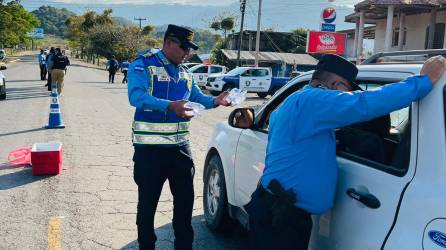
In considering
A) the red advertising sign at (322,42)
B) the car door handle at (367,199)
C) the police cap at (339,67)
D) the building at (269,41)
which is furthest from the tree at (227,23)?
the car door handle at (367,199)

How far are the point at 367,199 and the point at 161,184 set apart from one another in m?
1.77

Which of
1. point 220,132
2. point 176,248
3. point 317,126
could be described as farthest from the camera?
point 220,132

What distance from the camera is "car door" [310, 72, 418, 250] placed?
90.6 inches

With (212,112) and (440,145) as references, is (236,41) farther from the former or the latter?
(440,145)

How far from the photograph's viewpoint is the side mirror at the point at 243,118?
3.79 meters

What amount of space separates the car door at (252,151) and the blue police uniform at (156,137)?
1.45 ft

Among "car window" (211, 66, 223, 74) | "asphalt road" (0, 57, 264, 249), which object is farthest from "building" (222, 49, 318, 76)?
"asphalt road" (0, 57, 264, 249)

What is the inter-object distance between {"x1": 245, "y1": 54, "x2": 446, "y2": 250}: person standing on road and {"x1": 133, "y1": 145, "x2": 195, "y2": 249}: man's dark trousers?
3.66 ft

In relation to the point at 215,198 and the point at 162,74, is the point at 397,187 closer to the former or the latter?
the point at 162,74

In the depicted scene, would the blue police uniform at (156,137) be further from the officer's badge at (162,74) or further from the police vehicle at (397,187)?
the police vehicle at (397,187)

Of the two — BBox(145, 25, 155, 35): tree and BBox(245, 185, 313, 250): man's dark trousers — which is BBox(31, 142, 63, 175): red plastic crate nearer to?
BBox(245, 185, 313, 250): man's dark trousers

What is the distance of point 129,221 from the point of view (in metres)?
5.13

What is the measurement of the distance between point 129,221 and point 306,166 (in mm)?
3003

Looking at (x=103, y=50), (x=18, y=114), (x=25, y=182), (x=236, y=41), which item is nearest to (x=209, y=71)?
(x=18, y=114)
